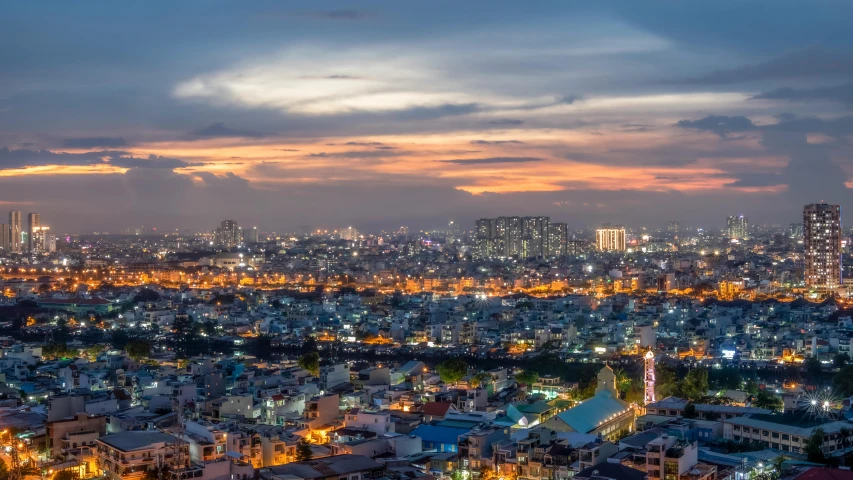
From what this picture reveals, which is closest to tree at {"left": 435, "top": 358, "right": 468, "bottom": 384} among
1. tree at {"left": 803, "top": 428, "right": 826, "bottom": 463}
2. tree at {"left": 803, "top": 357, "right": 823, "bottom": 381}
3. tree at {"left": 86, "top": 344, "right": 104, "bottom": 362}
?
tree at {"left": 803, "top": 428, "right": 826, "bottom": 463}

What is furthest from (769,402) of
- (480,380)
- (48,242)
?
(48,242)

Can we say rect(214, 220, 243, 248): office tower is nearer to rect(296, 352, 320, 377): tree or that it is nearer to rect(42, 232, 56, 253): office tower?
rect(42, 232, 56, 253): office tower

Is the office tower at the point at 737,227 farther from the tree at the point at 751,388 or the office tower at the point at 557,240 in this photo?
the tree at the point at 751,388

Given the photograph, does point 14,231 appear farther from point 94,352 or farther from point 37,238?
point 94,352

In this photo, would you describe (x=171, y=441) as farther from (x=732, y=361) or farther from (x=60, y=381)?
(x=732, y=361)

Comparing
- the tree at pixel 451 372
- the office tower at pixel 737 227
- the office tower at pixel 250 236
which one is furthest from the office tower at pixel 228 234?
the tree at pixel 451 372

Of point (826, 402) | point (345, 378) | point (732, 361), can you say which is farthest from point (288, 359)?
point (826, 402)
